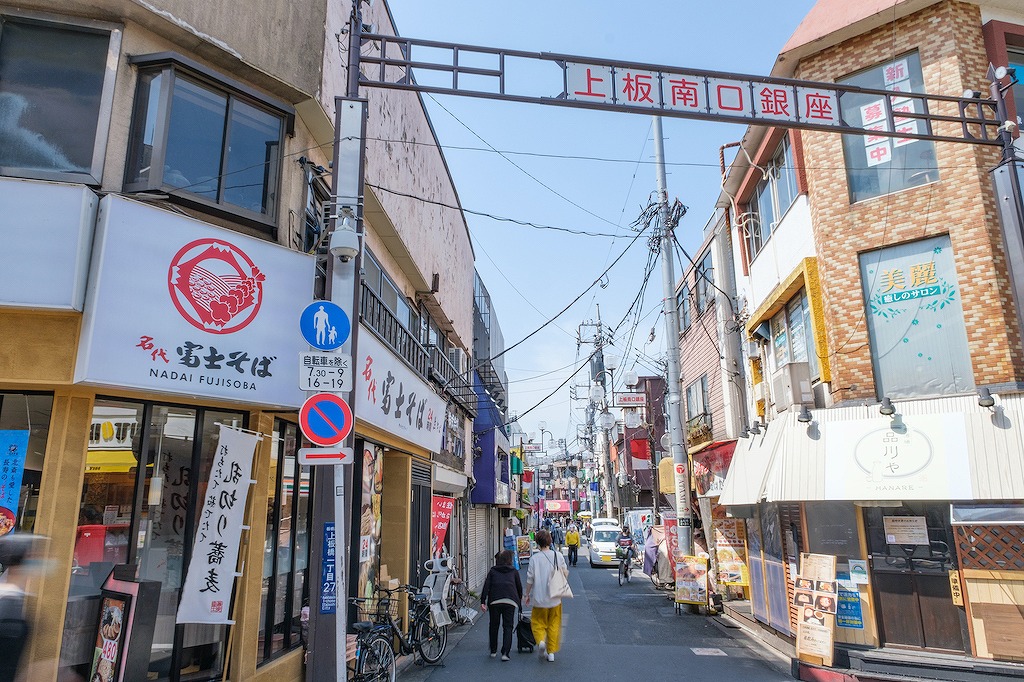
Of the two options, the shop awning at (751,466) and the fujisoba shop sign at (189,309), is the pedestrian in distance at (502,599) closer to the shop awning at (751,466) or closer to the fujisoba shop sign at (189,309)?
the shop awning at (751,466)

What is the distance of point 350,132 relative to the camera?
23.3 feet

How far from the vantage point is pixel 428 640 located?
10.9 meters

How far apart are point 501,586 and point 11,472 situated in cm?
762

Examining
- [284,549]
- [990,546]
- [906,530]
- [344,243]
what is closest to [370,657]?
[284,549]

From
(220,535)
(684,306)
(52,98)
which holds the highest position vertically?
(684,306)

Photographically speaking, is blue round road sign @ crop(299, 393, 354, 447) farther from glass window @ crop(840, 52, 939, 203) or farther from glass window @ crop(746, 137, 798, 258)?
glass window @ crop(746, 137, 798, 258)

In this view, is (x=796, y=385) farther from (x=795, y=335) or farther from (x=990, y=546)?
(x=990, y=546)

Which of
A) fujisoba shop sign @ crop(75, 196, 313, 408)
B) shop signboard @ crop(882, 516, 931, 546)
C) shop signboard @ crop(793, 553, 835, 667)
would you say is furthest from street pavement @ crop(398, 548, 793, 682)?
fujisoba shop sign @ crop(75, 196, 313, 408)

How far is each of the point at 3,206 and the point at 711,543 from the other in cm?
1977

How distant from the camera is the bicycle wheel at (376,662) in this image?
28.7 ft

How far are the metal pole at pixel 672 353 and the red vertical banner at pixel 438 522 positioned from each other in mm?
6362

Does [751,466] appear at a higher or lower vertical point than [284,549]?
higher

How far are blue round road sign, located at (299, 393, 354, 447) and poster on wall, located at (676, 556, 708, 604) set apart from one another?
43.0 feet

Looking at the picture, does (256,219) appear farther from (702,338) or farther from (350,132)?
→ (702,338)
